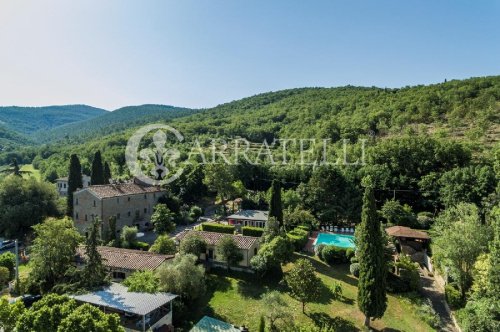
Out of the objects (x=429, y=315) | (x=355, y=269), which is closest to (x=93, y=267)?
(x=355, y=269)

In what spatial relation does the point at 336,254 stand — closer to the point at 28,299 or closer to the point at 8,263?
the point at 28,299

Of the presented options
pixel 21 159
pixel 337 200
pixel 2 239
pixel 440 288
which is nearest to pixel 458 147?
pixel 337 200

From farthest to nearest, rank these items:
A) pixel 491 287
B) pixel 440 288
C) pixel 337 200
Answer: pixel 337 200 < pixel 440 288 < pixel 491 287

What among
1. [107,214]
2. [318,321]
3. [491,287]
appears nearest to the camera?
[491,287]

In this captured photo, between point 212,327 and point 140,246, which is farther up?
point 140,246

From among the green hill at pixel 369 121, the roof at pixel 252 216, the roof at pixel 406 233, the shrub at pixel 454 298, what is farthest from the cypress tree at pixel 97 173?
the shrub at pixel 454 298

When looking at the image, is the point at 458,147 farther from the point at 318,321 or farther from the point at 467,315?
the point at 318,321

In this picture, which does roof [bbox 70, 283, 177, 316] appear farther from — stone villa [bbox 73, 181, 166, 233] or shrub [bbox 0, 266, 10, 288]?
stone villa [bbox 73, 181, 166, 233]
